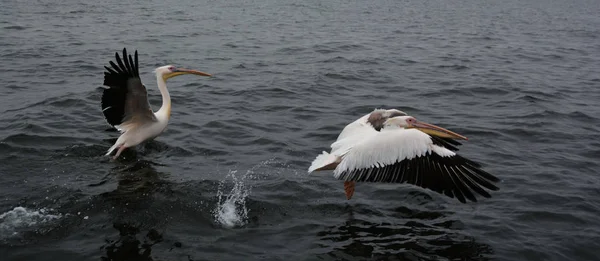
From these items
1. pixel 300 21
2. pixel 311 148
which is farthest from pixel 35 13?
pixel 311 148

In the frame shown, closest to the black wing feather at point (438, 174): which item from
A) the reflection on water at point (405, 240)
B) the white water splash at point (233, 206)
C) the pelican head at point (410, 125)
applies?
the reflection on water at point (405, 240)

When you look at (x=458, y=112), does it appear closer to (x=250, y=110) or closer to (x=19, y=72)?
(x=250, y=110)

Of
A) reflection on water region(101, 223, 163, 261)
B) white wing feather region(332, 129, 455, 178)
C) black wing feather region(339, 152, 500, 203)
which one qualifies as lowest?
reflection on water region(101, 223, 163, 261)

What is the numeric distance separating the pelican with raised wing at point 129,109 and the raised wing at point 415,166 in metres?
2.57

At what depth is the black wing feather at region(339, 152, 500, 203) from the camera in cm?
548

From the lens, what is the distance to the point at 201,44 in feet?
47.8

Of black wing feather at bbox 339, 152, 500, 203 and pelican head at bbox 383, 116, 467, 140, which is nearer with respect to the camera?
black wing feather at bbox 339, 152, 500, 203

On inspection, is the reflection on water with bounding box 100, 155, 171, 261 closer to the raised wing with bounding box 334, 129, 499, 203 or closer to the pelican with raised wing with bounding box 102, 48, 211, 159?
the pelican with raised wing with bounding box 102, 48, 211, 159

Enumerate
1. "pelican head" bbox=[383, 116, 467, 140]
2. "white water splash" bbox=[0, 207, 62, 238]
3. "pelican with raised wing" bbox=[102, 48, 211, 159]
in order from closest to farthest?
"white water splash" bbox=[0, 207, 62, 238]
"pelican head" bbox=[383, 116, 467, 140]
"pelican with raised wing" bbox=[102, 48, 211, 159]

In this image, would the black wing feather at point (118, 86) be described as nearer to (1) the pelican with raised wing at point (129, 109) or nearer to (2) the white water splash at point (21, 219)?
(1) the pelican with raised wing at point (129, 109)

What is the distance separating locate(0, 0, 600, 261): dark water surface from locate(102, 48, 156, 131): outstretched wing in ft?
1.46

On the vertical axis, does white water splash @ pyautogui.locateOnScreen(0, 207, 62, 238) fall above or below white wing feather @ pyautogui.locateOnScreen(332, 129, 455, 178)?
below

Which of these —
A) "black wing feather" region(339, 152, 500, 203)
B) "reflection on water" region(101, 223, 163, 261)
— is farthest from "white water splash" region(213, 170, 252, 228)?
"black wing feather" region(339, 152, 500, 203)

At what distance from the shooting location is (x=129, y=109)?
7.25 m
